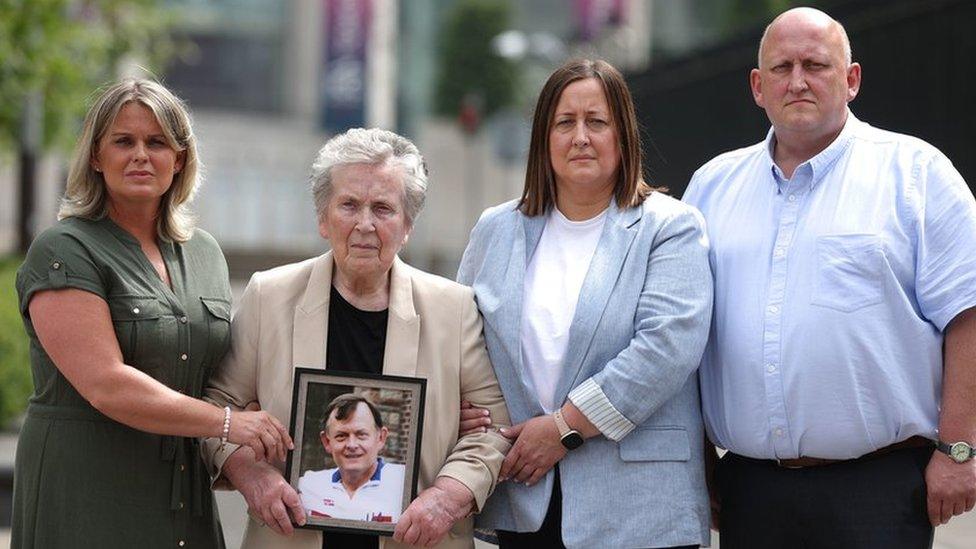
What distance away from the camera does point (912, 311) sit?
427 centimetres

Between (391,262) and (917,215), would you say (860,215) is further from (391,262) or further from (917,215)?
(391,262)

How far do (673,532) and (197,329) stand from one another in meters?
1.55

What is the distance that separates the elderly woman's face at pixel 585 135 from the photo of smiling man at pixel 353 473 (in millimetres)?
958

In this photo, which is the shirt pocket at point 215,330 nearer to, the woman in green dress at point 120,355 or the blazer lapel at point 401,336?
the woman in green dress at point 120,355

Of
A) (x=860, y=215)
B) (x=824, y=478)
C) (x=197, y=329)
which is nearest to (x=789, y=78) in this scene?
(x=860, y=215)

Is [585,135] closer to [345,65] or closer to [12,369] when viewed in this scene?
[12,369]

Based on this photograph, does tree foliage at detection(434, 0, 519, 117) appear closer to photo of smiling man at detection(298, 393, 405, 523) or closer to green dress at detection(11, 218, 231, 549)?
green dress at detection(11, 218, 231, 549)

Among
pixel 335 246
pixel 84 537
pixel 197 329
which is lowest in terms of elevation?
pixel 84 537

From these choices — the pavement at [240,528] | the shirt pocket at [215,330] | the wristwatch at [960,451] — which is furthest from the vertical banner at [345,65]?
the wristwatch at [960,451]

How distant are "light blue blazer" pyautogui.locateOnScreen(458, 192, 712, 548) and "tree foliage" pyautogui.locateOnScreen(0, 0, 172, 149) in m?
12.1

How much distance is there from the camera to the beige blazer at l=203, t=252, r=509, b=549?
4.34 metres

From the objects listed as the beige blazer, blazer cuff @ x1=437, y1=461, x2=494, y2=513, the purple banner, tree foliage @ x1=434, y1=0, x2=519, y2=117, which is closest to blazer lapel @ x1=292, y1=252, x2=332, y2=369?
the beige blazer

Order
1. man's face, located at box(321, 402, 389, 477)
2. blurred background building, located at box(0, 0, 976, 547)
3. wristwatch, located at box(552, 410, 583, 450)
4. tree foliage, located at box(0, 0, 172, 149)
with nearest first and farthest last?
man's face, located at box(321, 402, 389, 477)
wristwatch, located at box(552, 410, 583, 450)
tree foliage, located at box(0, 0, 172, 149)
blurred background building, located at box(0, 0, 976, 547)

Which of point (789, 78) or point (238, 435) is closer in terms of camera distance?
point (238, 435)
